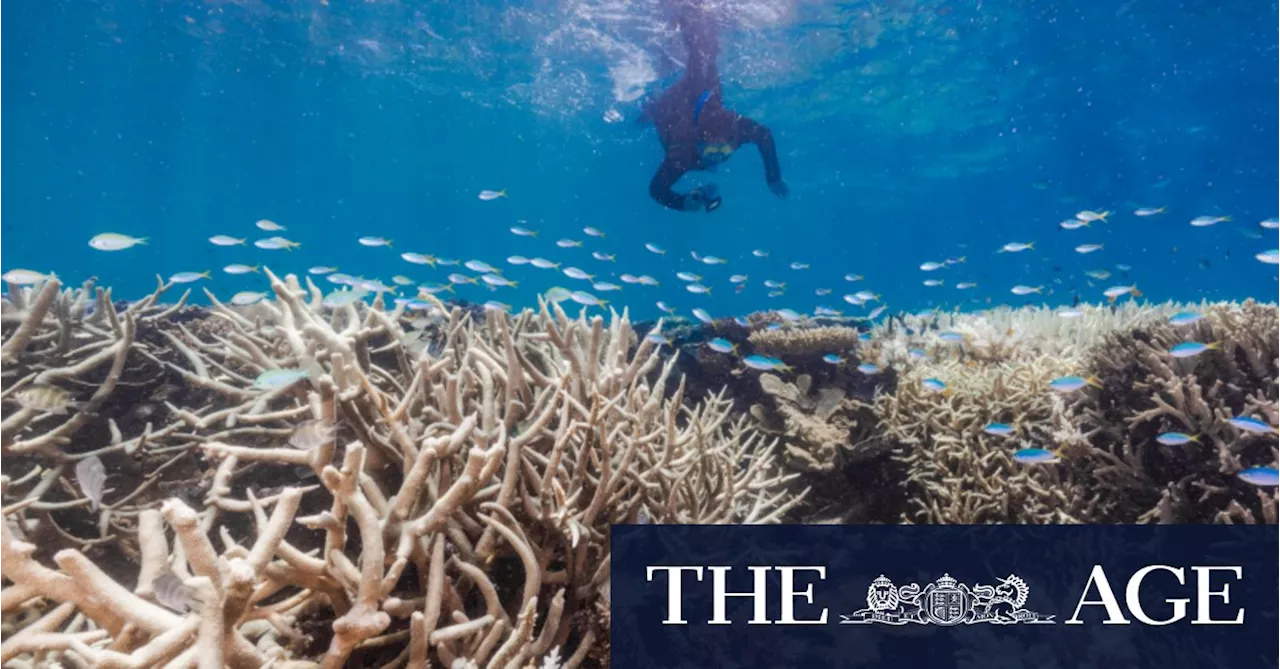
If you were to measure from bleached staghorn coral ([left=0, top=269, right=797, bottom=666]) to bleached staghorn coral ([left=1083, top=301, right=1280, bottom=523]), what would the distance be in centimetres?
275

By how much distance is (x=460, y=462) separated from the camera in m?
2.89

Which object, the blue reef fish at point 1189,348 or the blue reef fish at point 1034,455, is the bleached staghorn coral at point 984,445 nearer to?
the blue reef fish at point 1034,455

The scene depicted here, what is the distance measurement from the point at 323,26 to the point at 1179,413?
3008cm

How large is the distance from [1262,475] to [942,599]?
188cm

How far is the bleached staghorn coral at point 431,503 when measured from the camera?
1.86 meters

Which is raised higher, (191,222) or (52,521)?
(191,222)

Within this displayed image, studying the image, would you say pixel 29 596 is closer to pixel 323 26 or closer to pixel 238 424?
pixel 238 424

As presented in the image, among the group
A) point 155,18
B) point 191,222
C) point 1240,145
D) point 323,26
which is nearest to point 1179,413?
point 323,26

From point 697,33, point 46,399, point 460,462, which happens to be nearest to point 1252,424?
point 460,462

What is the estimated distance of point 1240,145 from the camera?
34375mm

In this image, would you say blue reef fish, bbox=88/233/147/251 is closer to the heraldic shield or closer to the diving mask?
the heraldic shield

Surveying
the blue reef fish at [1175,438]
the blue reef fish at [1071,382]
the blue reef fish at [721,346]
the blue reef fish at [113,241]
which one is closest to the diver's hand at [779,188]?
the blue reef fish at [721,346]

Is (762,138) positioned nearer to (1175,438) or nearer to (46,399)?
(1175,438)

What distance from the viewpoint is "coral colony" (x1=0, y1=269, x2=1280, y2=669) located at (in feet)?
6.42
